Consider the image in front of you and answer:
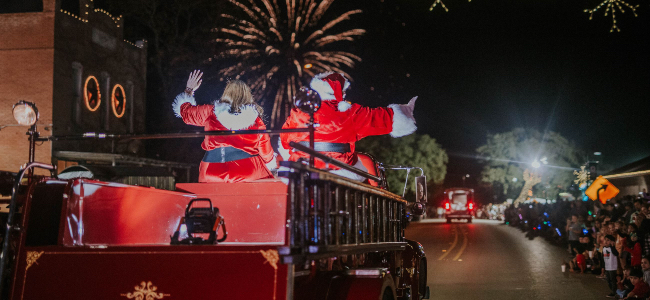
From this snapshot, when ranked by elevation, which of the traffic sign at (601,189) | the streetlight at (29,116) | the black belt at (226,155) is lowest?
the traffic sign at (601,189)

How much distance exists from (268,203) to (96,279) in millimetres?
1876

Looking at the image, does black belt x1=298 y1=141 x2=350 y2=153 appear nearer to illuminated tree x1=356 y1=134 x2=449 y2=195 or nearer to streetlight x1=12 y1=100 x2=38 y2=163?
streetlight x1=12 y1=100 x2=38 y2=163

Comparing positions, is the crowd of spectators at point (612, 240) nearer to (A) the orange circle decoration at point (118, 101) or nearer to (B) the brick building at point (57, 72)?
(B) the brick building at point (57, 72)

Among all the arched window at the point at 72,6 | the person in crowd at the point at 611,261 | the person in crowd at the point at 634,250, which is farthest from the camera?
the arched window at the point at 72,6

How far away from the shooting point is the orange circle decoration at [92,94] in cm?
2250

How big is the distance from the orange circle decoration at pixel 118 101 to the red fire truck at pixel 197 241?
2012 cm

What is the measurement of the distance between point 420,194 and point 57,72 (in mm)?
17447

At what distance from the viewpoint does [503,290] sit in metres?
12.7

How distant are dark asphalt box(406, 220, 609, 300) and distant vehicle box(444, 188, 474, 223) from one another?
61.2ft

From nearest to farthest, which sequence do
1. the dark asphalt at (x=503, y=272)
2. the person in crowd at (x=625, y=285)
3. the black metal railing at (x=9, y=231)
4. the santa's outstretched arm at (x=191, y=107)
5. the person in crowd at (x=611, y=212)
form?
the black metal railing at (x=9, y=231) < the santa's outstretched arm at (x=191, y=107) < the person in crowd at (x=625, y=285) < the dark asphalt at (x=503, y=272) < the person in crowd at (x=611, y=212)

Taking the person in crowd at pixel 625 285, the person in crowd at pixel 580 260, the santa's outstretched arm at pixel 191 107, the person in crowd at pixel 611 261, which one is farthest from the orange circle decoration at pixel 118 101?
the person in crowd at pixel 625 285

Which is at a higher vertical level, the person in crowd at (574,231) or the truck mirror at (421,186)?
the truck mirror at (421,186)

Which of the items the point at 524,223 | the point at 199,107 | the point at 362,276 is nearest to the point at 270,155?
the point at 199,107

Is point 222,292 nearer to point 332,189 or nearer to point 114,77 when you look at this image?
point 332,189
